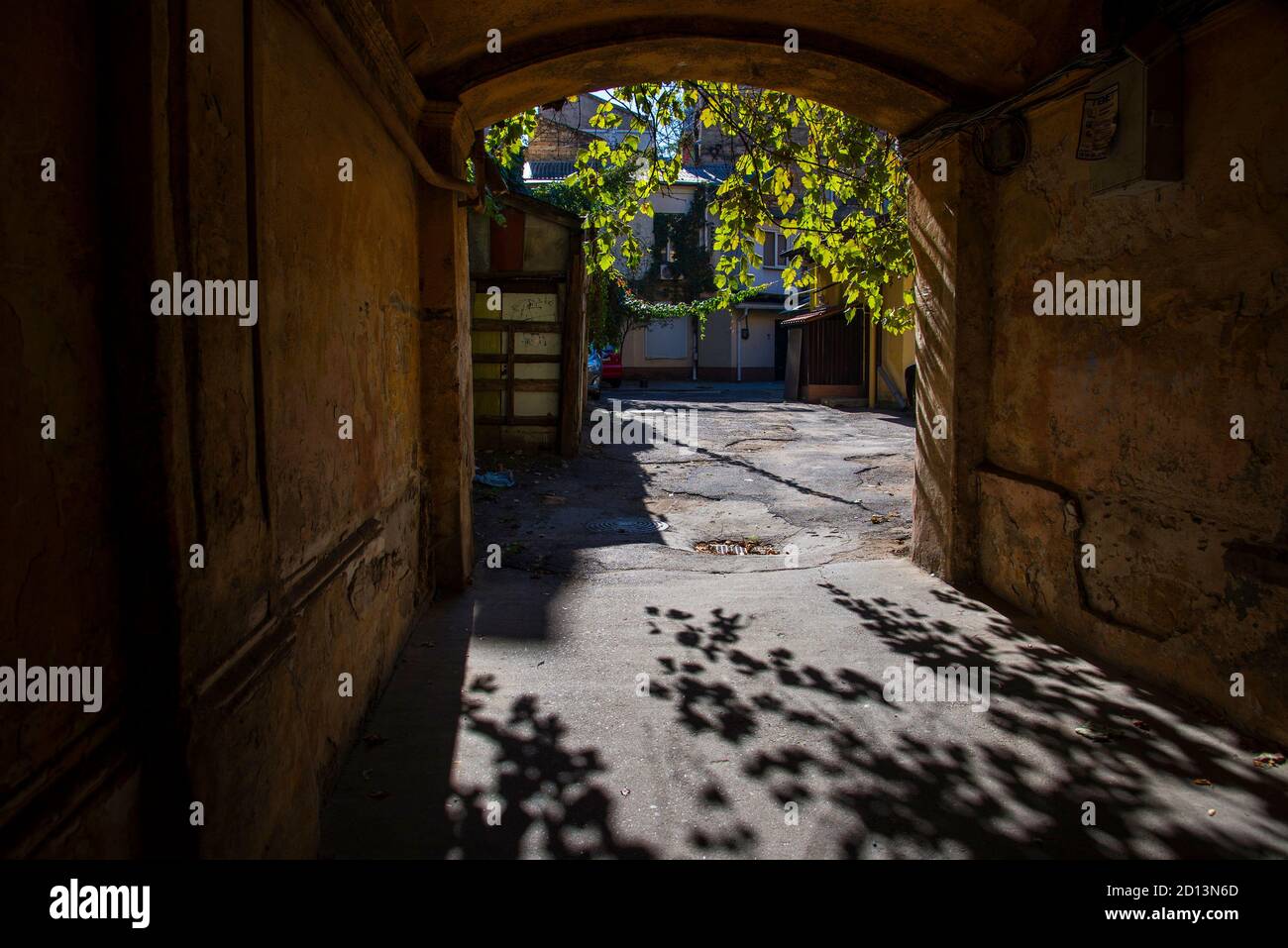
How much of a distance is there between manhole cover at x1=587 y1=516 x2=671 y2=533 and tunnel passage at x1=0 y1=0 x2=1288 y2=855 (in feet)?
6.78

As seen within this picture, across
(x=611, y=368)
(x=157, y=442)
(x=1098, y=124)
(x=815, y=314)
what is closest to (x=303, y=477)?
(x=157, y=442)

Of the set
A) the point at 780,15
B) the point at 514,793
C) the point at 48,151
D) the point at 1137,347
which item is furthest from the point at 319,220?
the point at 1137,347

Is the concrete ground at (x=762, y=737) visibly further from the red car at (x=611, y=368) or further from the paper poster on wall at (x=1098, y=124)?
the red car at (x=611, y=368)

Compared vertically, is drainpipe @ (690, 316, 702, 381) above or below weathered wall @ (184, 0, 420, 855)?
above

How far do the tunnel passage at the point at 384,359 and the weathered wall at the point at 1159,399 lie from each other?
0.06 ft

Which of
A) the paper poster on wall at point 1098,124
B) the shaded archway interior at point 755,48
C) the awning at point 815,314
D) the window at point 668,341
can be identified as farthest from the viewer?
the window at point 668,341

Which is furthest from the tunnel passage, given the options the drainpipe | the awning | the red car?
the drainpipe

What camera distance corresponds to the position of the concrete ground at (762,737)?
274cm

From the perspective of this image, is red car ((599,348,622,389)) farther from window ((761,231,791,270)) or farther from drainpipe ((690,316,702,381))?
window ((761,231,791,270))

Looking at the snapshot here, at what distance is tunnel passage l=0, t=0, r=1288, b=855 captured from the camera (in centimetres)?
155

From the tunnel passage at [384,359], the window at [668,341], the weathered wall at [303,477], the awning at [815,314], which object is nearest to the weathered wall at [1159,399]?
the tunnel passage at [384,359]

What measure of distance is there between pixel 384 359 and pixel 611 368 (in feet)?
74.1

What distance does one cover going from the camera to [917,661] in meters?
4.29
